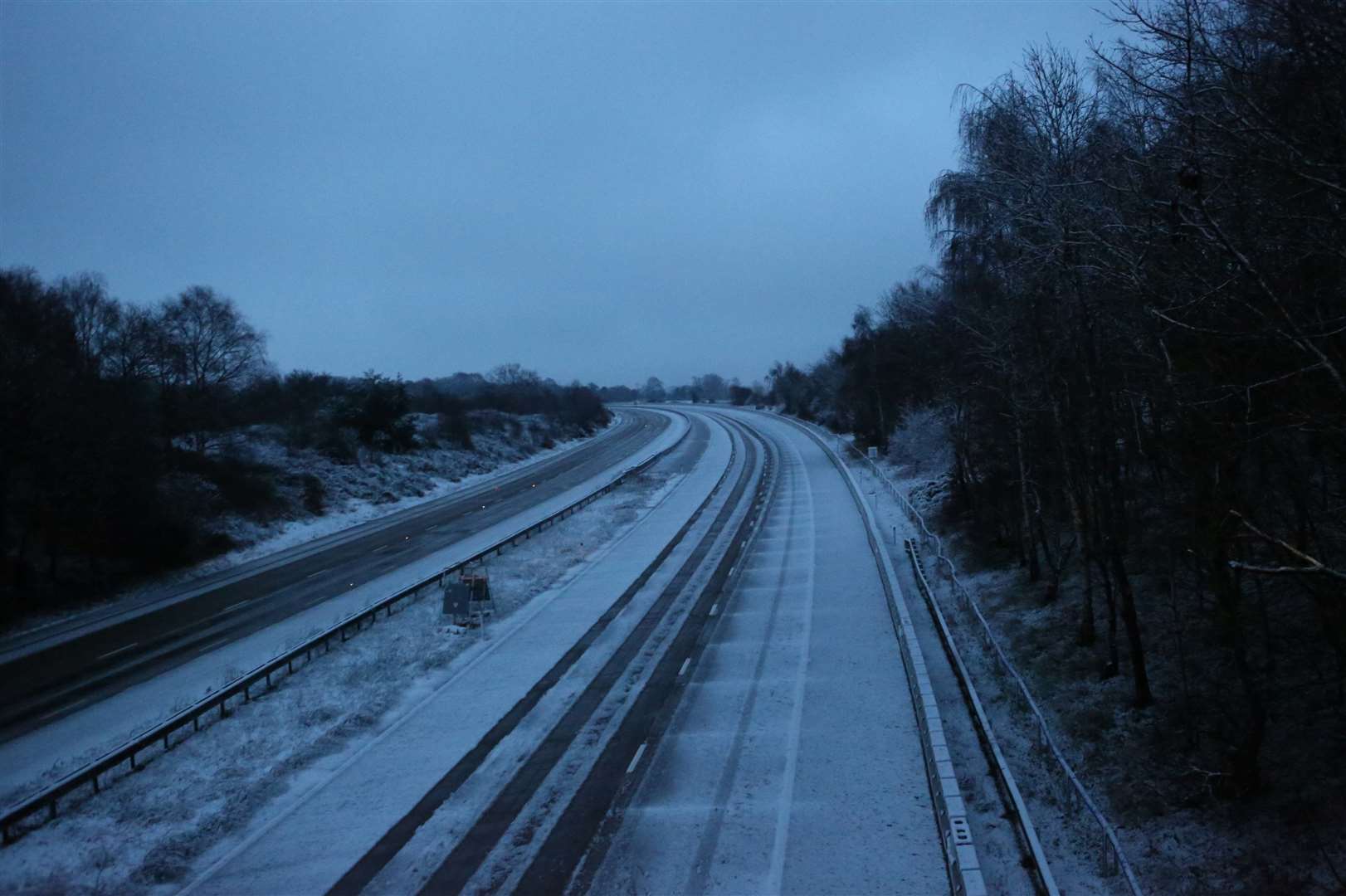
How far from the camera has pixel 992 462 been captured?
25.4 metres

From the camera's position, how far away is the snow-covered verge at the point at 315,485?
3438 centimetres

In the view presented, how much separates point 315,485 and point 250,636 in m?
26.5

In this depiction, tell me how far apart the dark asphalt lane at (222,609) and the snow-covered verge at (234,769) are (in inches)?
177

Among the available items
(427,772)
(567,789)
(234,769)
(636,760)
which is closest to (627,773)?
(636,760)

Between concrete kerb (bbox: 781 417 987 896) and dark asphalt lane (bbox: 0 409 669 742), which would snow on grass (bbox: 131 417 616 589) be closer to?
dark asphalt lane (bbox: 0 409 669 742)

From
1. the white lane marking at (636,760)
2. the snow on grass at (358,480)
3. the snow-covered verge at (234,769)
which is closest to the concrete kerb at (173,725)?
the snow-covered verge at (234,769)

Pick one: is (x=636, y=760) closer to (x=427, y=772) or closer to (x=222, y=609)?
(x=427, y=772)

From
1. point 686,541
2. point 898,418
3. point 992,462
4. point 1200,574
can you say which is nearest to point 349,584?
point 686,541

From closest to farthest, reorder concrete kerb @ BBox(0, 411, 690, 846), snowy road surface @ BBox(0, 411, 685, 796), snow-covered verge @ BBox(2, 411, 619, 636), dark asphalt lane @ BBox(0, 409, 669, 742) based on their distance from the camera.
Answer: concrete kerb @ BBox(0, 411, 690, 846), snowy road surface @ BBox(0, 411, 685, 796), dark asphalt lane @ BBox(0, 409, 669, 742), snow-covered verge @ BBox(2, 411, 619, 636)

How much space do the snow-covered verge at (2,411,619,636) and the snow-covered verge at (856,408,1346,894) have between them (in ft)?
87.8

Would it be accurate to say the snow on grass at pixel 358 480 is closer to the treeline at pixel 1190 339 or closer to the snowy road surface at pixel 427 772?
the snowy road surface at pixel 427 772

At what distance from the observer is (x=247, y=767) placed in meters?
13.4

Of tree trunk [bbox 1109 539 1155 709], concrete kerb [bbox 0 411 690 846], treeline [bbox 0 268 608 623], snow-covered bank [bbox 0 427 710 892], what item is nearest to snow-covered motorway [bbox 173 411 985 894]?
snow-covered bank [bbox 0 427 710 892]

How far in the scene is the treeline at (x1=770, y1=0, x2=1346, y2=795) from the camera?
563 cm
